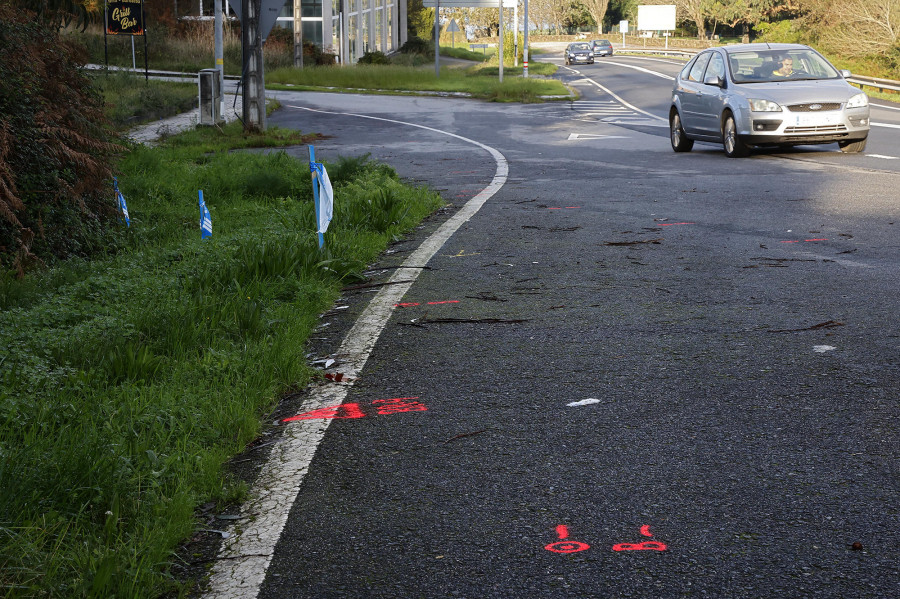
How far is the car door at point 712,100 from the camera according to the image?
55.4 feet

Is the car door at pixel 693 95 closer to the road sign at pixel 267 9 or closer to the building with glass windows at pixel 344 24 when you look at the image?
the road sign at pixel 267 9

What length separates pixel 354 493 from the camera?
3.64 m

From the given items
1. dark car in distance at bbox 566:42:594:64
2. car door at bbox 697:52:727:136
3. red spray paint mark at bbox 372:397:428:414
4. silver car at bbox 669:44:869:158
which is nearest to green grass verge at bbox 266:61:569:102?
silver car at bbox 669:44:869:158

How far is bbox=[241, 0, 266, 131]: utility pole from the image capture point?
19.9 metres

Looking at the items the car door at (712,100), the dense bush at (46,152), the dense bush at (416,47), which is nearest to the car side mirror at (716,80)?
the car door at (712,100)

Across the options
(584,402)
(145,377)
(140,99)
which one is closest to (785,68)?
(584,402)

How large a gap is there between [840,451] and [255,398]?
7.71ft

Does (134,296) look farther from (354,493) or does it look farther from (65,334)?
(354,493)

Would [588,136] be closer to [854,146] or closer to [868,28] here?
[854,146]

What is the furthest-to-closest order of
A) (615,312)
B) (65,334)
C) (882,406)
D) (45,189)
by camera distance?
(45,189) → (615,312) → (65,334) → (882,406)

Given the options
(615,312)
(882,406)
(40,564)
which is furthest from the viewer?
(615,312)

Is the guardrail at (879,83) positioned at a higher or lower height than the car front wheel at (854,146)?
higher

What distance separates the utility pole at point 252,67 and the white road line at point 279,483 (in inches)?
570

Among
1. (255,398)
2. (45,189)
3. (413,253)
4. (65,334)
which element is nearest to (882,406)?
(255,398)
